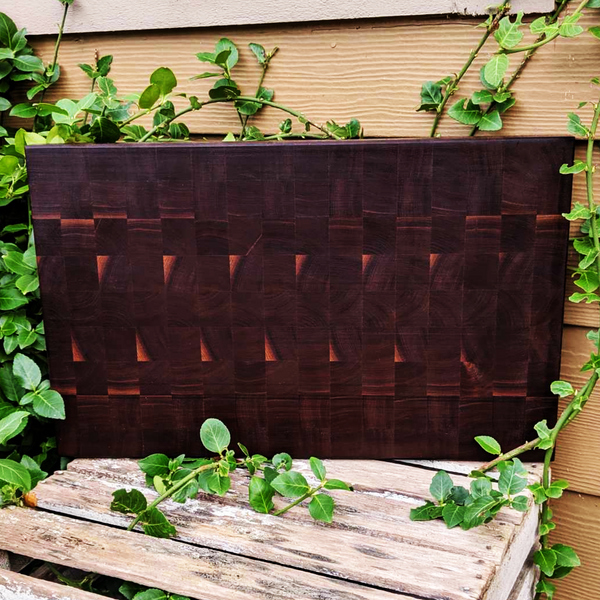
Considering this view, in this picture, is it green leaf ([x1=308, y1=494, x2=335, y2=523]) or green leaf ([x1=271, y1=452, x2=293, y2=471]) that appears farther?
green leaf ([x1=271, y1=452, x2=293, y2=471])

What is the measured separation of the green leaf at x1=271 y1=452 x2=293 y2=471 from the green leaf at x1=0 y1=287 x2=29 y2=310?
20.2 inches

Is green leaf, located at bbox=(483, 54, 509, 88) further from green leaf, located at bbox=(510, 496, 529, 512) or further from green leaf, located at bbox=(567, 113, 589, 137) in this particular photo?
green leaf, located at bbox=(510, 496, 529, 512)

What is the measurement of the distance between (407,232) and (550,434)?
376 millimetres

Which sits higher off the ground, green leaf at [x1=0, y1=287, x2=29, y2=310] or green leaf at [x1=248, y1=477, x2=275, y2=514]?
green leaf at [x1=0, y1=287, x2=29, y2=310]

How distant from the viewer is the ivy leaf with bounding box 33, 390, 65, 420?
1048 mm

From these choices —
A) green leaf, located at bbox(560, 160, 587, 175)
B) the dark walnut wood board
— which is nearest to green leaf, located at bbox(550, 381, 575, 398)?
the dark walnut wood board

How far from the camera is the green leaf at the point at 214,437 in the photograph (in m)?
0.95

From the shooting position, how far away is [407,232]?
1014 millimetres

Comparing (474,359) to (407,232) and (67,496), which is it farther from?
(67,496)

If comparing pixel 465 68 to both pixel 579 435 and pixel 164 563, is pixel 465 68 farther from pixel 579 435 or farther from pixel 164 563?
pixel 164 563

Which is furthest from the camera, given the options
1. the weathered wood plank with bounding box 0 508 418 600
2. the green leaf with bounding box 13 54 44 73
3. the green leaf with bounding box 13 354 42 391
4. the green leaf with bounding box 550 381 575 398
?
the green leaf with bounding box 13 54 44 73

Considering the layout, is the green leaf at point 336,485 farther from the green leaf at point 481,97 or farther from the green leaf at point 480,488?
the green leaf at point 481,97

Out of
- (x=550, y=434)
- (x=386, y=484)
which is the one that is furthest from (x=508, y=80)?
(x=386, y=484)

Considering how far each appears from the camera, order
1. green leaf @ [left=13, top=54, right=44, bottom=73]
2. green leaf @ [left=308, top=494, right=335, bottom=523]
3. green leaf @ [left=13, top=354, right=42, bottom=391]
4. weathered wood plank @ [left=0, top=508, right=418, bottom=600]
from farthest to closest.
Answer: green leaf @ [left=13, top=54, right=44, bottom=73]
green leaf @ [left=13, top=354, right=42, bottom=391]
green leaf @ [left=308, top=494, right=335, bottom=523]
weathered wood plank @ [left=0, top=508, right=418, bottom=600]
